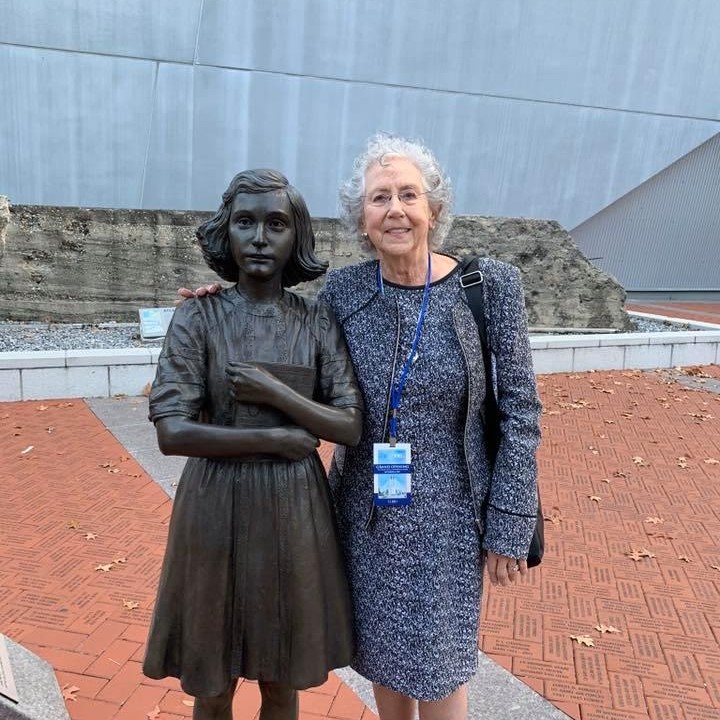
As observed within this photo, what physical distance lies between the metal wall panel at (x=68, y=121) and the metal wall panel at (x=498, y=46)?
1808mm

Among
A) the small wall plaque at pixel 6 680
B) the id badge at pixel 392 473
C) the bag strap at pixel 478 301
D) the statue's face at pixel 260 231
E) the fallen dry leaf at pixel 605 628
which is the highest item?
the statue's face at pixel 260 231

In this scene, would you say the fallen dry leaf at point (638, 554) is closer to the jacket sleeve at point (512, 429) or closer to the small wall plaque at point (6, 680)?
the jacket sleeve at point (512, 429)

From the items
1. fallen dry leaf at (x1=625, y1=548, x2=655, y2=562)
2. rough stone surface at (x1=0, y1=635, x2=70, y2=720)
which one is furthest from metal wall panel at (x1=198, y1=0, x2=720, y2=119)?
rough stone surface at (x1=0, y1=635, x2=70, y2=720)

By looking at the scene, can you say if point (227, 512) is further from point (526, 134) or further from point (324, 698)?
point (526, 134)

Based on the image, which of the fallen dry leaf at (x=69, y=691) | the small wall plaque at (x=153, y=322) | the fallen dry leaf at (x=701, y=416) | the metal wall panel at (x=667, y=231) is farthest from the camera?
the metal wall panel at (x=667, y=231)

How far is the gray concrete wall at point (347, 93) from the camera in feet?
44.7

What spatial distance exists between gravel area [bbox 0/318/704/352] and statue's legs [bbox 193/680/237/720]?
22.9ft

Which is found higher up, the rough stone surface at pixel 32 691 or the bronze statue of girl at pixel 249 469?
the bronze statue of girl at pixel 249 469

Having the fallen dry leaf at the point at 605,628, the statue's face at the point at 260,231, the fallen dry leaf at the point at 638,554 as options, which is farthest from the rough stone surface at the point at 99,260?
the statue's face at the point at 260,231

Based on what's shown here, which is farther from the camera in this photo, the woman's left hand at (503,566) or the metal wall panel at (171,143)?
the metal wall panel at (171,143)

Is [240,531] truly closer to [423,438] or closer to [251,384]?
[251,384]

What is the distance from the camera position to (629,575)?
4.33 m

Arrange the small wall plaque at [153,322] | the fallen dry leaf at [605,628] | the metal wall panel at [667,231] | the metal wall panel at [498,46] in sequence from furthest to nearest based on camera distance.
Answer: the metal wall panel at [667,231] < the metal wall panel at [498,46] < the small wall plaque at [153,322] < the fallen dry leaf at [605,628]

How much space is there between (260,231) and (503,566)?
1220mm
